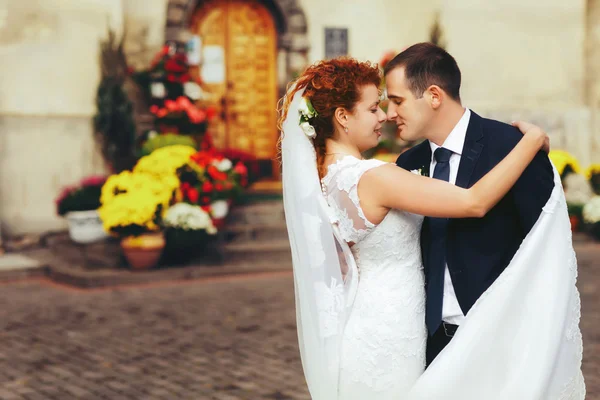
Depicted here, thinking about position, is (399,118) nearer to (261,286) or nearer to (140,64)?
(261,286)

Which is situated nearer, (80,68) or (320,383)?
(320,383)

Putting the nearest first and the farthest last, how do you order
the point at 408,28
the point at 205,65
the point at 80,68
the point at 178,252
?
the point at 178,252 → the point at 80,68 → the point at 205,65 → the point at 408,28

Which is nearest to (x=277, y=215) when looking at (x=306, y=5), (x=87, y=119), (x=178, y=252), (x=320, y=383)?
(x=178, y=252)

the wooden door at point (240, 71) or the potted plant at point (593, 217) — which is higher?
the wooden door at point (240, 71)

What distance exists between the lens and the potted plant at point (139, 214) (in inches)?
386

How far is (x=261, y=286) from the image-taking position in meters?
9.34

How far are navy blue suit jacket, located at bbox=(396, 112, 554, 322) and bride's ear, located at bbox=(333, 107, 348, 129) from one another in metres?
0.44

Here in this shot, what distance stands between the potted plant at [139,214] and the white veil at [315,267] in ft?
22.6

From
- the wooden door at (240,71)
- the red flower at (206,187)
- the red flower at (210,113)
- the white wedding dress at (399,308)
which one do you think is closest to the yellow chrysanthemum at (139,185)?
the red flower at (206,187)

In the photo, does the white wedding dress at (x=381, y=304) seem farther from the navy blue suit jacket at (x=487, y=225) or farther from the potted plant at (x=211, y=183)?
the potted plant at (x=211, y=183)

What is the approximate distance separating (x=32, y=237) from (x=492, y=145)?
10287 mm

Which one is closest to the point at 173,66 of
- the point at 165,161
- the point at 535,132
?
the point at 165,161

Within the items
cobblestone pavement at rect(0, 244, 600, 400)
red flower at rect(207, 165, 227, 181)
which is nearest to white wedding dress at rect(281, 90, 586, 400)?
cobblestone pavement at rect(0, 244, 600, 400)

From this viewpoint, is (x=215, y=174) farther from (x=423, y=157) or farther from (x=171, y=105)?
(x=423, y=157)
